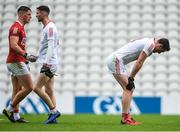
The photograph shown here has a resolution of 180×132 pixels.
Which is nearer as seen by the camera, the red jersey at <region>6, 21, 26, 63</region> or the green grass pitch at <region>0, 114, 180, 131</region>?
the green grass pitch at <region>0, 114, 180, 131</region>

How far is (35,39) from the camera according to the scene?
56.8 ft

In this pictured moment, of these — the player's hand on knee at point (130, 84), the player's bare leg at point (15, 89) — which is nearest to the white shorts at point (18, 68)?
the player's bare leg at point (15, 89)

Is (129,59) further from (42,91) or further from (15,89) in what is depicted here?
(15,89)

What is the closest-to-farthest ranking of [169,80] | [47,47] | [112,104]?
[47,47] < [112,104] < [169,80]

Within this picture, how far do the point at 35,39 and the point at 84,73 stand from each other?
1988 mm

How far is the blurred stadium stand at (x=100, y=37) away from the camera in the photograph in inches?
637

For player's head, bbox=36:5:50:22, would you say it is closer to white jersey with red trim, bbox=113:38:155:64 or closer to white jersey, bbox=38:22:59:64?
white jersey, bbox=38:22:59:64

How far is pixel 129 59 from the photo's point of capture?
8961 millimetres

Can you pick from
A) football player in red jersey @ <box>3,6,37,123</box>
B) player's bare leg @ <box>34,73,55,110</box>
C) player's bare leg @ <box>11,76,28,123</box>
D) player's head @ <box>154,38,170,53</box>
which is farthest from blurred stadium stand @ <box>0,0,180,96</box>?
player's head @ <box>154,38,170,53</box>

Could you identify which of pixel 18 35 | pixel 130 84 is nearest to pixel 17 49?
pixel 18 35

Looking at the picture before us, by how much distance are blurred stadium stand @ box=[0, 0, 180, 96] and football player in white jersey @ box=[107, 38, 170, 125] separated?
23.0 ft

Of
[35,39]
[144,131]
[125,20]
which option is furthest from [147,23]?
[144,131]

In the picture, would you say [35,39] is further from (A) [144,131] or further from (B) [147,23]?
(A) [144,131]

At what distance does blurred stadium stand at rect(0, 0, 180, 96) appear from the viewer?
16188mm
